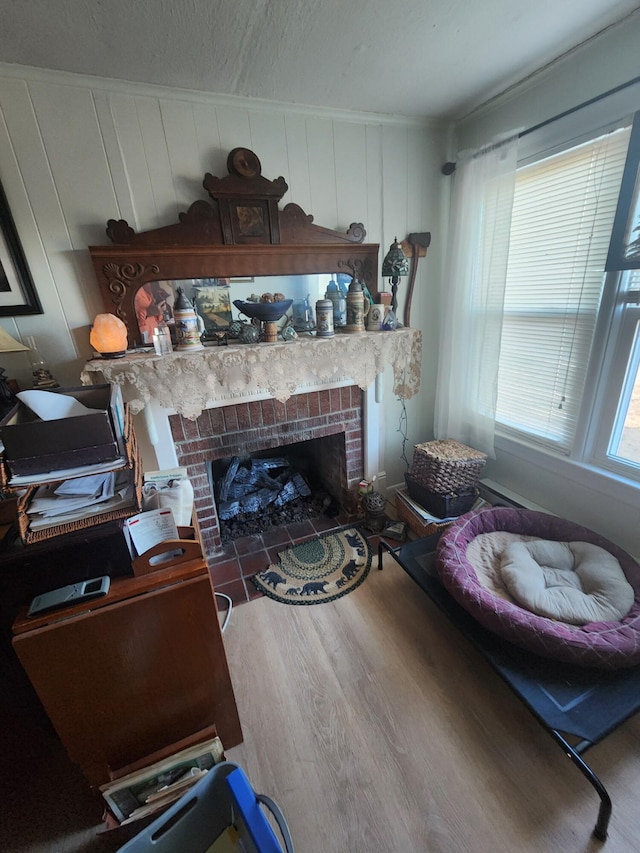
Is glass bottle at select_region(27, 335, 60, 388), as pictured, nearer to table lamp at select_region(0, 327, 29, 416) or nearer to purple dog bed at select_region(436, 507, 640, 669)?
table lamp at select_region(0, 327, 29, 416)

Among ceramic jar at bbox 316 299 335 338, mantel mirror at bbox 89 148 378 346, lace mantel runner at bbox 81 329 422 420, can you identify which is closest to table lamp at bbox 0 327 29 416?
lace mantel runner at bbox 81 329 422 420

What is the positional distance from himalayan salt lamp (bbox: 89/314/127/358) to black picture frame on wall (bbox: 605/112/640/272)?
2041mm

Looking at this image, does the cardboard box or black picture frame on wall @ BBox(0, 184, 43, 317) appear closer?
the cardboard box

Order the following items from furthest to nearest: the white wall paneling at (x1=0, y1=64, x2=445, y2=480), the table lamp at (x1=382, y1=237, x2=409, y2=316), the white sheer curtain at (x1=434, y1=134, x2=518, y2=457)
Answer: the table lamp at (x1=382, y1=237, x2=409, y2=316) < the white sheer curtain at (x1=434, y1=134, x2=518, y2=457) < the white wall paneling at (x1=0, y1=64, x2=445, y2=480)

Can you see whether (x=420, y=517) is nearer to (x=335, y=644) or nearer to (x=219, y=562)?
(x=335, y=644)

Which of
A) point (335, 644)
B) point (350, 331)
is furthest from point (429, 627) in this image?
point (350, 331)

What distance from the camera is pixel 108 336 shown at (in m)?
1.42

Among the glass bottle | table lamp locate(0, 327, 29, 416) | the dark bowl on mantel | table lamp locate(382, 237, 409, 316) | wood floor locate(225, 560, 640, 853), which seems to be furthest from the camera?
table lamp locate(382, 237, 409, 316)

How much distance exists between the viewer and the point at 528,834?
38.4 inches

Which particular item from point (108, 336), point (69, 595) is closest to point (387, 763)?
point (69, 595)

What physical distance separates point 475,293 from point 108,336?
6.14ft

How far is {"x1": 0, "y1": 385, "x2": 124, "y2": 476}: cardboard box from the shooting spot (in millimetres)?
785

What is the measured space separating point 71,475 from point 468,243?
6.94 feet

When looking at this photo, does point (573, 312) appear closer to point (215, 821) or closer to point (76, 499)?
point (76, 499)
